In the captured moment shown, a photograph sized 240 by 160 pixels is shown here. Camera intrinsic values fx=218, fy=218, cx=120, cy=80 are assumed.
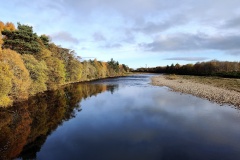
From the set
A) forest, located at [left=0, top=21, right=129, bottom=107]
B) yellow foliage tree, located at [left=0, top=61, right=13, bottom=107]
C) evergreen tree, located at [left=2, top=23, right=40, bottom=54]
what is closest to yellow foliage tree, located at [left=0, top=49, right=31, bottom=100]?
forest, located at [left=0, top=21, right=129, bottom=107]

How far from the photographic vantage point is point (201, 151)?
1466cm

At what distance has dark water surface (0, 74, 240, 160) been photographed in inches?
567

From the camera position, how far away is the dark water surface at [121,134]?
14391 millimetres

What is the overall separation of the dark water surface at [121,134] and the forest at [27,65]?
4949 millimetres

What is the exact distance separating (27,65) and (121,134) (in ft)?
86.6

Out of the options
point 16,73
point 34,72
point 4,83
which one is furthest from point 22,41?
point 4,83

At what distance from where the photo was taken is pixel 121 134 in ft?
Result: 59.7

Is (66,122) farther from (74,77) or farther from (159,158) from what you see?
(74,77)

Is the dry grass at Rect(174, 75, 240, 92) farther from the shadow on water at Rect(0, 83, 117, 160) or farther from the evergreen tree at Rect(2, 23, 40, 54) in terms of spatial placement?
the evergreen tree at Rect(2, 23, 40, 54)

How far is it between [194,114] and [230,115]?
3817 mm

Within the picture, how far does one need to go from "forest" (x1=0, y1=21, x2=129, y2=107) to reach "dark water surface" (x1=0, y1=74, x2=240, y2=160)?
16.2 feet

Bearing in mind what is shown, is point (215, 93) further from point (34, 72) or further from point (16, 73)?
point (16, 73)

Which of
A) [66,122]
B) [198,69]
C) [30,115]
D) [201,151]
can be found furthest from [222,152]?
[198,69]

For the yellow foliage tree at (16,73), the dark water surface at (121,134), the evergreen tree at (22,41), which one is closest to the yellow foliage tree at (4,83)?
the dark water surface at (121,134)
